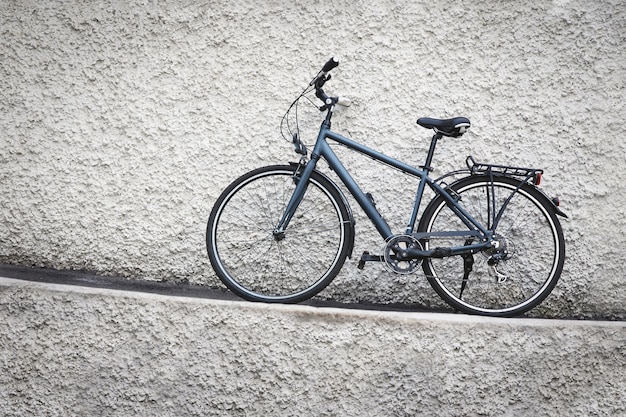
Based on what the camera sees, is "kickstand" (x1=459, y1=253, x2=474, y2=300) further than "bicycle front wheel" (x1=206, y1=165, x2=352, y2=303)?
No

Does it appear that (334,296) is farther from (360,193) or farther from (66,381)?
(66,381)

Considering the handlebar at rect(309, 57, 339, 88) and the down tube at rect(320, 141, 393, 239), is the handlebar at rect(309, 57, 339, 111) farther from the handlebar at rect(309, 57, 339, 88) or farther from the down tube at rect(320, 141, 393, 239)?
the down tube at rect(320, 141, 393, 239)

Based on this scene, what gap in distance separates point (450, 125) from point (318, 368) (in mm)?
1546

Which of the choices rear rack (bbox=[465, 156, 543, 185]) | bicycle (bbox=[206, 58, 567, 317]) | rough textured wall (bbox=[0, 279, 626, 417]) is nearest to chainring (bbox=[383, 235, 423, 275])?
bicycle (bbox=[206, 58, 567, 317])

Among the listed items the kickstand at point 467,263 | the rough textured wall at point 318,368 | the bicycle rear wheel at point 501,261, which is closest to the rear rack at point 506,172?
the bicycle rear wheel at point 501,261

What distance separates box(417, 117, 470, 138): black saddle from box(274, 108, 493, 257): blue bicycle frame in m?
0.07

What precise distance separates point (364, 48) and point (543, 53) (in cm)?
113

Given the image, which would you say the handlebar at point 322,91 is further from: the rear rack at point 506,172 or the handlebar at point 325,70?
the rear rack at point 506,172

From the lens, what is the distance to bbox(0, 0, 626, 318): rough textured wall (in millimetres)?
3951

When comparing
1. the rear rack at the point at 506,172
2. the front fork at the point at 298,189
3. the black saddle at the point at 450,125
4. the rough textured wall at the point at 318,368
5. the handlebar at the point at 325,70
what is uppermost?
the handlebar at the point at 325,70

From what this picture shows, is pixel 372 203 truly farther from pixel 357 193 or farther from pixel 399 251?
pixel 399 251

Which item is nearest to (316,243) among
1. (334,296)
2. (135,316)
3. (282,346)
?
(334,296)

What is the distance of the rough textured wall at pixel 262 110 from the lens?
3.95m

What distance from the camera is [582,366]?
10.9 ft
